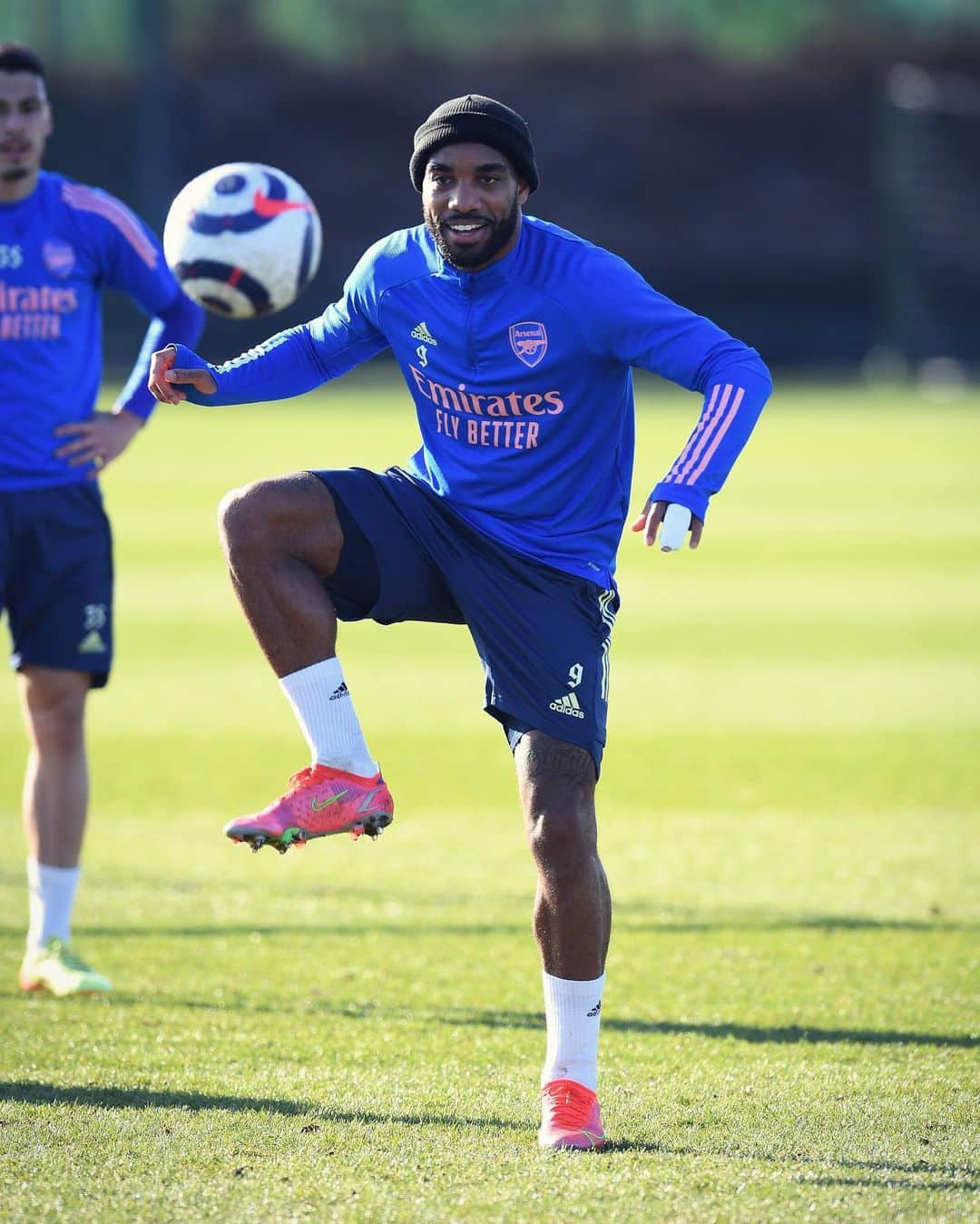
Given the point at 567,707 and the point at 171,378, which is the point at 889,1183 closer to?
the point at 567,707

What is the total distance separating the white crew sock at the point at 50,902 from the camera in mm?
6344

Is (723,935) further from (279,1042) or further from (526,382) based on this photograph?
(526,382)

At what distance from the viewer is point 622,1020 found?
5789 millimetres

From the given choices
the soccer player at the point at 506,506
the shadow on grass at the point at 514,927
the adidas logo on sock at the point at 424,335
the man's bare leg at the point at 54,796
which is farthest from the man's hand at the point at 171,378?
the shadow on grass at the point at 514,927

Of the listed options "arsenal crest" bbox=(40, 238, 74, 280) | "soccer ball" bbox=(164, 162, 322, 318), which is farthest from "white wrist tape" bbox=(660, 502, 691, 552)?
"arsenal crest" bbox=(40, 238, 74, 280)

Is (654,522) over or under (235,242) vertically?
under

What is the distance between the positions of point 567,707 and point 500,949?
222 centimetres

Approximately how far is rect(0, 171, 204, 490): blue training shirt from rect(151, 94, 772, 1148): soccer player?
1.49 m

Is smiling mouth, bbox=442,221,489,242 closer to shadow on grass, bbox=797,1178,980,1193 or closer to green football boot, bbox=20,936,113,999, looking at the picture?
shadow on grass, bbox=797,1178,980,1193

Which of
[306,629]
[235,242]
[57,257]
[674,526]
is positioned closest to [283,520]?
[306,629]

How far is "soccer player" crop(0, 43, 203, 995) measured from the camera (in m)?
6.29

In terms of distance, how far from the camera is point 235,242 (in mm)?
5914

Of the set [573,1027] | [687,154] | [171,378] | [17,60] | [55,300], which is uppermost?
[687,154]

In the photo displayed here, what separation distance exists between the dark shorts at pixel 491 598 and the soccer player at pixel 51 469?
69.7 inches
